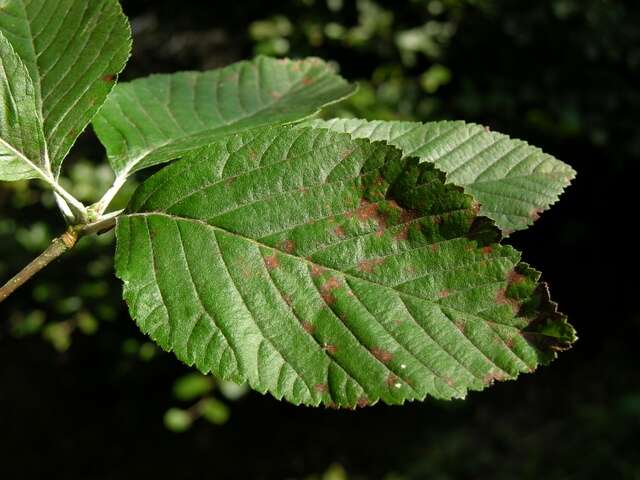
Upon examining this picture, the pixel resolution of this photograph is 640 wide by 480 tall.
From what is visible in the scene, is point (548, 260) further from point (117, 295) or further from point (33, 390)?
point (33, 390)

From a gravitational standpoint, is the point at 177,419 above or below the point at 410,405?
above

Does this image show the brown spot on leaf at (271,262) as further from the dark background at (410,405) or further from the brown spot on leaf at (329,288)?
the dark background at (410,405)

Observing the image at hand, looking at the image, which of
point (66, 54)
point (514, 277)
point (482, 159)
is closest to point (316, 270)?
point (514, 277)

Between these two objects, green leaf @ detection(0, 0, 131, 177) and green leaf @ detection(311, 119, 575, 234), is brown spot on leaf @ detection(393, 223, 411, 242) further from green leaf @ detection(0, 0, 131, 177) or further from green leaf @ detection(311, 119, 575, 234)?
green leaf @ detection(0, 0, 131, 177)

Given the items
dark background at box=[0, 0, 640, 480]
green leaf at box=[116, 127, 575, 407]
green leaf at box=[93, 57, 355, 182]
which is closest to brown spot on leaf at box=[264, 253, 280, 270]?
green leaf at box=[116, 127, 575, 407]

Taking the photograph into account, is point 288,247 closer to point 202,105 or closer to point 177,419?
point 202,105

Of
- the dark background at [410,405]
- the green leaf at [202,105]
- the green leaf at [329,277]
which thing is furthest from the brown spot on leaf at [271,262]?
the dark background at [410,405]

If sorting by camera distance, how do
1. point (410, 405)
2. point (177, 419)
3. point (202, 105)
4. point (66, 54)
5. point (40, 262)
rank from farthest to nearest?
point (410, 405)
point (177, 419)
point (202, 105)
point (66, 54)
point (40, 262)
